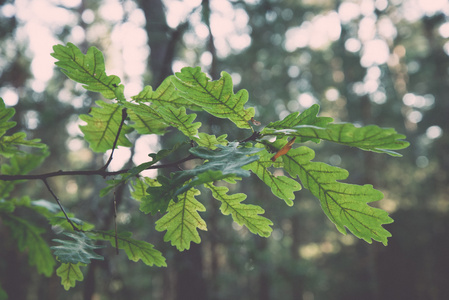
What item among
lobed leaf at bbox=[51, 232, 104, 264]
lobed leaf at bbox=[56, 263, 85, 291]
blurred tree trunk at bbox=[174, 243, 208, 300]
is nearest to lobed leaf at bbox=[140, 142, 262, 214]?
lobed leaf at bbox=[51, 232, 104, 264]

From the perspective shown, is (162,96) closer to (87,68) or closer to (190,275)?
(87,68)

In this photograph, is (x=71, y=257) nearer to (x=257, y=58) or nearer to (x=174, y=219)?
(x=174, y=219)

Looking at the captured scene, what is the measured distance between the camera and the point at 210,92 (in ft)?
2.91

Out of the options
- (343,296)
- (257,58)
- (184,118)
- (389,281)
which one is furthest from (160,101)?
(343,296)

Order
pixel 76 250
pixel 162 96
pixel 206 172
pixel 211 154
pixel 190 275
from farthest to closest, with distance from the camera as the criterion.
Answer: pixel 190 275, pixel 162 96, pixel 76 250, pixel 211 154, pixel 206 172

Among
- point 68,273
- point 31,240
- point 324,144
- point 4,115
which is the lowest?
point 68,273

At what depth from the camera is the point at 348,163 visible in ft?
48.2

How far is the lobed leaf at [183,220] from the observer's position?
1.06 meters

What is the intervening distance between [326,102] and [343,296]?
914 centimetres

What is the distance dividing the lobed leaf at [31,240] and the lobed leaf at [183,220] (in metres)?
0.92

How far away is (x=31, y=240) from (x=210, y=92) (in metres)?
1.40

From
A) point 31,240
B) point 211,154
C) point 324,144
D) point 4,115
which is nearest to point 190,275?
point 31,240

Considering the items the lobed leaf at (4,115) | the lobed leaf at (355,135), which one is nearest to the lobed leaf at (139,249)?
the lobed leaf at (4,115)

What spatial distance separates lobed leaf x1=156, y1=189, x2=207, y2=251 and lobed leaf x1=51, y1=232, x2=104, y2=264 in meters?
0.24
